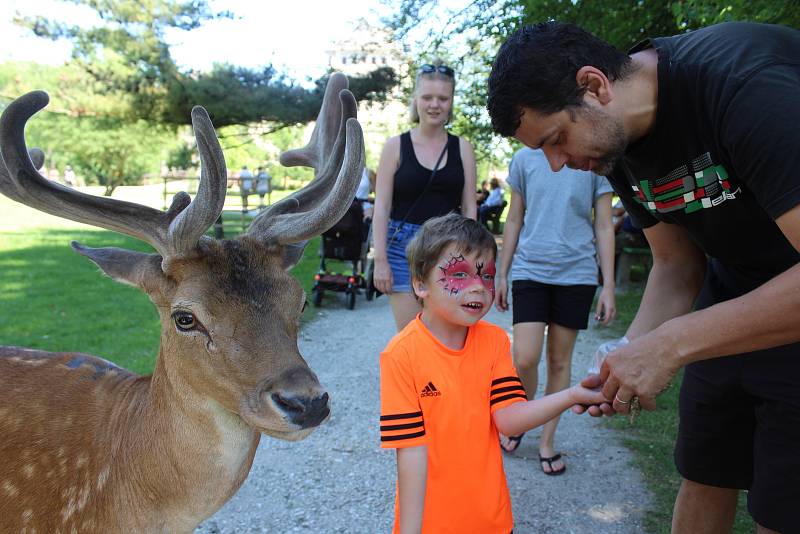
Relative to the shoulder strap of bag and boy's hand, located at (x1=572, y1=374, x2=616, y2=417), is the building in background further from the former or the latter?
boy's hand, located at (x1=572, y1=374, x2=616, y2=417)

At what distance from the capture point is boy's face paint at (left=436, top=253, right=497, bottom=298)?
2662mm

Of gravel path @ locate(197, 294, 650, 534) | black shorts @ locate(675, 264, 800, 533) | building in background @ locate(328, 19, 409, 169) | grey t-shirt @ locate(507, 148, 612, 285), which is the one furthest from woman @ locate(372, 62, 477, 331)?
building in background @ locate(328, 19, 409, 169)

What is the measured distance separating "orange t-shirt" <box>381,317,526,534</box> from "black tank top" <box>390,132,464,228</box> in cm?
201

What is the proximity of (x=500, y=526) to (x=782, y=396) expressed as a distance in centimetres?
120

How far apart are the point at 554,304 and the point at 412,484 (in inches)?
99.8

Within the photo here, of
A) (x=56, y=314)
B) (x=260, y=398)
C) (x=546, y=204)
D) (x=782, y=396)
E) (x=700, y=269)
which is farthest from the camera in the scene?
(x=56, y=314)

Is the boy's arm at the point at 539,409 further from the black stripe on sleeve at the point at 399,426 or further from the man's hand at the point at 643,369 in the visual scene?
the black stripe on sleeve at the point at 399,426

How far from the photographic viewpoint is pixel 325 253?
34.8ft

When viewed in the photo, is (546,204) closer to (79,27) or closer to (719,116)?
(719,116)

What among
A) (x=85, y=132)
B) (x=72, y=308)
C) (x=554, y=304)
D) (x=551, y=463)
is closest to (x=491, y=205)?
(x=72, y=308)

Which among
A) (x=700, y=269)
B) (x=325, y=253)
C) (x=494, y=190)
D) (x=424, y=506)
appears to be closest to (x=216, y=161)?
(x=424, y=506)

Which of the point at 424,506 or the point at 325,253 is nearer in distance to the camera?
the point at 424,506

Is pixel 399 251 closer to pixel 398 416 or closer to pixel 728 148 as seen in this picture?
pixel 398 416

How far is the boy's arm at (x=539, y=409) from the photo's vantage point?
2.34m
